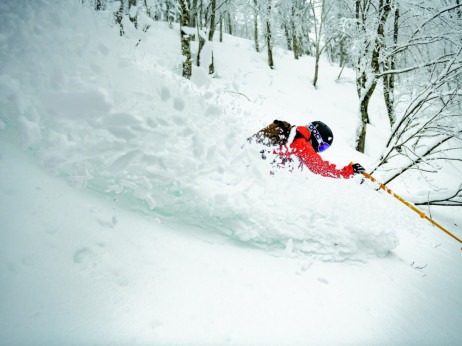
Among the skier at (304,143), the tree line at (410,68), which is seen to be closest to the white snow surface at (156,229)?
the skier at (304,143)

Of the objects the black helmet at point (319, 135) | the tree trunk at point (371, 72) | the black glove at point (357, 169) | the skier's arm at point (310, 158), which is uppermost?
the tree trunk at point (371, 72)

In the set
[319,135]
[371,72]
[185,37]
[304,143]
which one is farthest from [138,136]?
[371,72]

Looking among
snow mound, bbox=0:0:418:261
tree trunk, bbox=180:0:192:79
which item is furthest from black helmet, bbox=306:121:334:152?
tree trunk, bbox=180:0:192:79

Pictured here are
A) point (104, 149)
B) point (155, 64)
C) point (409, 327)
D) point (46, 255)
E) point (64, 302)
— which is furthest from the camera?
point (155, 64)

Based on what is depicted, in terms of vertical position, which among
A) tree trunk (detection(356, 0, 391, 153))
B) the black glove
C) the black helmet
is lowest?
the black glove

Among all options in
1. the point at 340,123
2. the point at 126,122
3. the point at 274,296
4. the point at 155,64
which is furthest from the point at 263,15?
the point at 274,296

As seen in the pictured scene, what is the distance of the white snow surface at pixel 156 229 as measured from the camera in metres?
0.84

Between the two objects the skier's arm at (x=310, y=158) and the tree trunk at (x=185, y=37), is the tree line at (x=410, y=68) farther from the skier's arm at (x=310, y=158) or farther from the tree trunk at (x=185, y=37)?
the skier's arm at (x=310, y=158)

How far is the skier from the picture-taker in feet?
8.73

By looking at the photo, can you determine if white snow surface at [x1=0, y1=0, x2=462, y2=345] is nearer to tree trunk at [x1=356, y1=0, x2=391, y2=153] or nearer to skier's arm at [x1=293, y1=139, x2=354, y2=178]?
skier's arm at [x1=293, y1=139, x2=354, y2=178]

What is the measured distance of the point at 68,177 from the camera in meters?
1.28

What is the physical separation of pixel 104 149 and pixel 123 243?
64cm

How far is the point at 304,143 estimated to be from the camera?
9.37ft

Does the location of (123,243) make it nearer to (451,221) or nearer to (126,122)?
(126,122)
